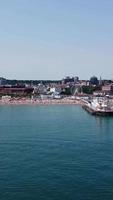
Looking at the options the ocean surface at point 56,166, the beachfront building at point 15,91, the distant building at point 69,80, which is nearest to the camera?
the ocean surface at point 56,166

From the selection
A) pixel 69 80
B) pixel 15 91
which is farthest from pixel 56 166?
pixel 69 80

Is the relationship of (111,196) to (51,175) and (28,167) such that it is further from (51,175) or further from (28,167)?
(28,167)

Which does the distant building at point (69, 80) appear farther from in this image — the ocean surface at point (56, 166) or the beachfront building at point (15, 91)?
the ocean surface at point (56, 166)

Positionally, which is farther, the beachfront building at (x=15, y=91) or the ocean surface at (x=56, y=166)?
the beachfront building at (x=15, y=91)

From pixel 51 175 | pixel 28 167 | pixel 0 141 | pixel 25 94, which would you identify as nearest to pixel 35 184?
pixel 51 175

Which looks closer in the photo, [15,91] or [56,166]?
[56,166]

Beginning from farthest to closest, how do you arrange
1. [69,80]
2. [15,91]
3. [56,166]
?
[69,80] < [15,91] < [56,166]

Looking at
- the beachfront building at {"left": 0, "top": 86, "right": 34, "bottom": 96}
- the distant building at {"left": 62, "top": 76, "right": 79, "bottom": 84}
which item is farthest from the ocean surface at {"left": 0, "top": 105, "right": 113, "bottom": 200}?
the distant building at {"left": 62, "top": 76, "right": 79, "bottom": 84}

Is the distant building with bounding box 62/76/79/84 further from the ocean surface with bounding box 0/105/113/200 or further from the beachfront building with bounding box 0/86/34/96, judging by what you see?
the ocean surface with bounding box 0/105/113/200

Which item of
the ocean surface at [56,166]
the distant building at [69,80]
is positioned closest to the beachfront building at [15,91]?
the distant building at [69,80]

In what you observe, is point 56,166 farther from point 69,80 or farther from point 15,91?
point 69,80

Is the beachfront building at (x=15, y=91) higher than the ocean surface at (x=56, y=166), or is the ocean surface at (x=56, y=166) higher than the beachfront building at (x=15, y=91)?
the beachfront building at (x=15, y=91)
